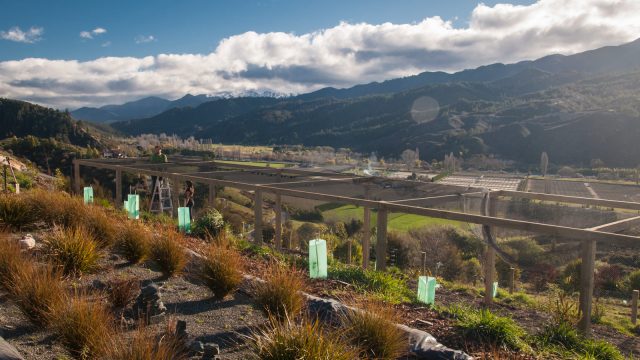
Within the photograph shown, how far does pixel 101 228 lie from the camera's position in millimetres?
6621

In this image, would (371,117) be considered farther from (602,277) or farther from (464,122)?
(602,277)

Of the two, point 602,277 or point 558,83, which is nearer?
point 602,277

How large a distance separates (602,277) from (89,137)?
169ft

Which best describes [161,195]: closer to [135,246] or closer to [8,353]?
[135,246]

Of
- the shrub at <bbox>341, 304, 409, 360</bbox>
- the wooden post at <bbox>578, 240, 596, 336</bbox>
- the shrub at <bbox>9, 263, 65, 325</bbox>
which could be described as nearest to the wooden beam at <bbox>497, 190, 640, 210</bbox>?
the wooden post at <bbox>578, 240, 596, 336</bbox>

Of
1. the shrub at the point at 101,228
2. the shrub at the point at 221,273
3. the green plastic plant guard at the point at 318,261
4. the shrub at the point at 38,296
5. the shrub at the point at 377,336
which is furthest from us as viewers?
the shrub at the point at 101,228

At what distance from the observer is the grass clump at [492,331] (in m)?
4.05

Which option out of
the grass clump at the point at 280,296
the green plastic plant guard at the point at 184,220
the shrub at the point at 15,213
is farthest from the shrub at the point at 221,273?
the shrub at the point at 15,213

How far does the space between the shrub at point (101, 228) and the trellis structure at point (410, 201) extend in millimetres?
2089

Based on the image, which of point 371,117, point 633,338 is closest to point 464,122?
point 371,117

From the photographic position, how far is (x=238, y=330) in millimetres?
4176

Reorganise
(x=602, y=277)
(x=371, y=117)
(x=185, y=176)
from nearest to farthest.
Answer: (x=185, y=176)
(x=602, y=277)
(x=371, y=117)

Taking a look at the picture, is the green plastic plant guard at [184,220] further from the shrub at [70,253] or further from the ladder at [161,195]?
the ladder at [161,195]

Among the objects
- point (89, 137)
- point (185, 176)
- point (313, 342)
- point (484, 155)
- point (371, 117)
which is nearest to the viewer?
point (313, 342)
